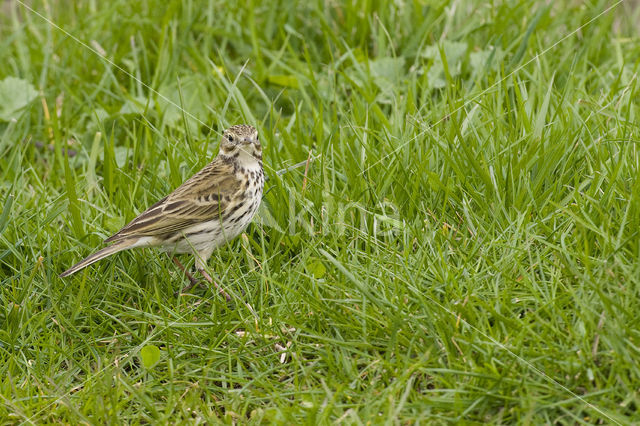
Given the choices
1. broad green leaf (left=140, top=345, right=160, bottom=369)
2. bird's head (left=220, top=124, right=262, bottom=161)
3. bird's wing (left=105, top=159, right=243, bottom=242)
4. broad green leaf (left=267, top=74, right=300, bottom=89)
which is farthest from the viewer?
broad green leaf (left=267, top=74, right=300, bottom=89)

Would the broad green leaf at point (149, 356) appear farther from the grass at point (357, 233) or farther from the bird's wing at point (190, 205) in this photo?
the bird's wing at point (190, 205)

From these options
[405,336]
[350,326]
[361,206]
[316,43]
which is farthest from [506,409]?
[316,43]

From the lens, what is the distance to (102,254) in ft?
16.0

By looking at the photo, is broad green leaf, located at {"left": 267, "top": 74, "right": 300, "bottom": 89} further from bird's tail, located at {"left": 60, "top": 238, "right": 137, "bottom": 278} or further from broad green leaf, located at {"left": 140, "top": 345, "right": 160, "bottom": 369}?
broad green leaf, located at {"left": 140, "top": 345, "right": 160, "bottom": 369}

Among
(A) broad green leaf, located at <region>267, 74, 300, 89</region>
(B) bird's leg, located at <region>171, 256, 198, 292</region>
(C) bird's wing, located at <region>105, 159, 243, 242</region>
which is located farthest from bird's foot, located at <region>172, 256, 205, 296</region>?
(A) broad green leaf, located at <region>267, 74, 300, 89</region>

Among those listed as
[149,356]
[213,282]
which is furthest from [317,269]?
[149,356]

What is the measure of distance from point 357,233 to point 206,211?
0.87 meters

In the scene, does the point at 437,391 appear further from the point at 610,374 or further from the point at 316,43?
the point at 316,43

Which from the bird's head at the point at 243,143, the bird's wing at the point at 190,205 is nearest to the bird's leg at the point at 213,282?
the bird's wing at the point at 190,205

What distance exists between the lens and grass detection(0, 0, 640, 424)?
158 inches

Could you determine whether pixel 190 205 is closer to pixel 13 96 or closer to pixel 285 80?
pixel 285 80

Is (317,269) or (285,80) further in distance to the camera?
(285,80)

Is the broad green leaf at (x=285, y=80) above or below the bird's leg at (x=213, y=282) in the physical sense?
above

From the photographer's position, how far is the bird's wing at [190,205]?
504 cm
